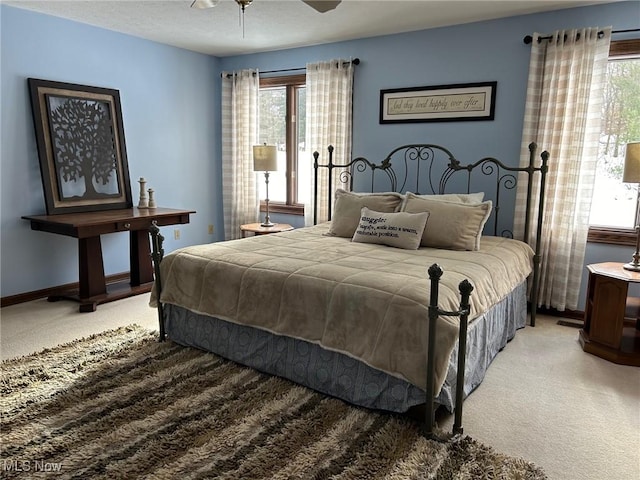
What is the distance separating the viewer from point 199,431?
2.21 meters

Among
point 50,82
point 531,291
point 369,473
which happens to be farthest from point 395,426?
point 50,82

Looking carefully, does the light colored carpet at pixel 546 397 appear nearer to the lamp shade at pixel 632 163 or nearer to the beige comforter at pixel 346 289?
the beige comforter at pixel 346 289

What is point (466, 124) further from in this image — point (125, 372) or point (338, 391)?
point (125, 372)

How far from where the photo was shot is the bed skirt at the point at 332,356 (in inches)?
90.4

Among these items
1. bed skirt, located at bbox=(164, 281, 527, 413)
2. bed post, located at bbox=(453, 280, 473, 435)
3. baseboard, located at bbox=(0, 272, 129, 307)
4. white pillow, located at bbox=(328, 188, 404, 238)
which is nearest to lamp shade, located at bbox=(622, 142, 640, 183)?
bed skirt, located at bbox=(164, 281, 527, 413)

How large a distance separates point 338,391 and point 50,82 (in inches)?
144

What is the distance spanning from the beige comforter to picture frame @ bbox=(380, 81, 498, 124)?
135 centimetres

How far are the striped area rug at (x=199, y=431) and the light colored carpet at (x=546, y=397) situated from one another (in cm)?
21

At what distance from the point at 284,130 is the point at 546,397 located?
13.0ft

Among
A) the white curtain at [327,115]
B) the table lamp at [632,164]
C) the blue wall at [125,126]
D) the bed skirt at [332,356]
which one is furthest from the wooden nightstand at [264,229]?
the table lamp at [632,164]

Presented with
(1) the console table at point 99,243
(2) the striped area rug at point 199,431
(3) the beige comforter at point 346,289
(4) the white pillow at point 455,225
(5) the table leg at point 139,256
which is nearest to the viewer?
(2) the striped area rug at point 199,431

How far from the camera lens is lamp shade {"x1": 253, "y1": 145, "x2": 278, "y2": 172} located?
497 centimetres

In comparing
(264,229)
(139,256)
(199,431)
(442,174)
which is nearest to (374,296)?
(199,431)

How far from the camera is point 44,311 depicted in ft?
13.0
